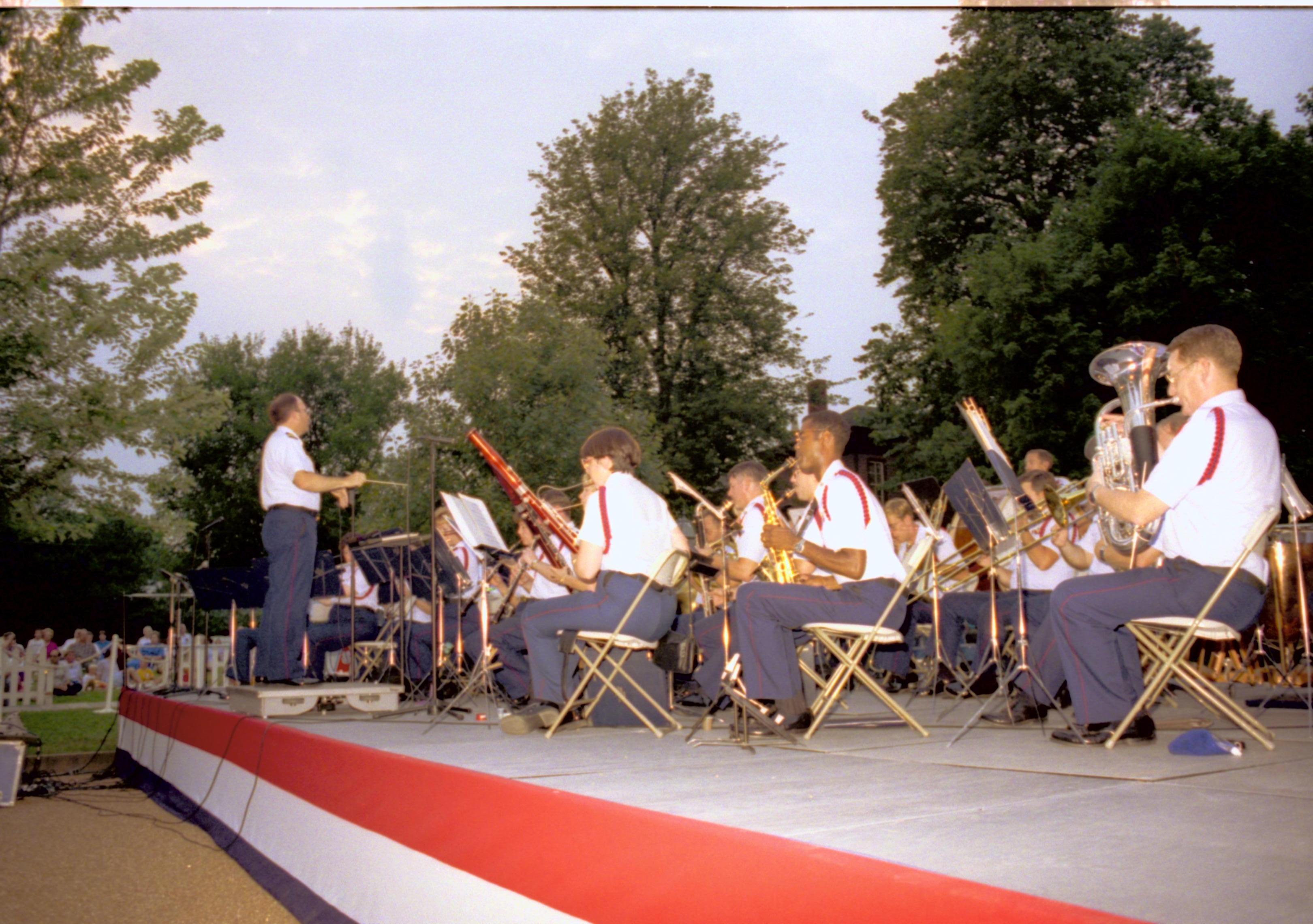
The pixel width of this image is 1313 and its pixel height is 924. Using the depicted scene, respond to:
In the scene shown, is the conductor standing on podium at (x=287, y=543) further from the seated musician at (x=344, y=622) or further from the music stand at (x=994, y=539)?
the music stand at (x=994, y=539)

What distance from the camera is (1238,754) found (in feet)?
11.0

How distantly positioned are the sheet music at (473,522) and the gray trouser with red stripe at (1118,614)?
8.92ft

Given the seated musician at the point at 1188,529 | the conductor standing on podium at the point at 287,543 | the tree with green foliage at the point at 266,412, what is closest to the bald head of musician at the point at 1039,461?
the seated musician at the point at 1188,529

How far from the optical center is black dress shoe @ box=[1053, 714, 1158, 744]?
12.5ft

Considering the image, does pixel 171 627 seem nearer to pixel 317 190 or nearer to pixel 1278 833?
pixel 1278 833

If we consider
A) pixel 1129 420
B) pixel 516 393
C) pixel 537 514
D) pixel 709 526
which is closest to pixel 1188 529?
pixel 1129 420

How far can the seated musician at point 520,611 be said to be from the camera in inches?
229

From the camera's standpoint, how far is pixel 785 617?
4.27 m

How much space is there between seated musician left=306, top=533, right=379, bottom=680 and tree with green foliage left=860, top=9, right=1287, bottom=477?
12.5 meters

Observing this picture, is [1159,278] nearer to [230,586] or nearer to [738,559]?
[738,559]

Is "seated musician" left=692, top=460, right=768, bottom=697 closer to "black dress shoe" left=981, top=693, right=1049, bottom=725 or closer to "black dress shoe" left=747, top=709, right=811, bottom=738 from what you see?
"black dress shoe" left=747, top=709, right=811, bottom=738

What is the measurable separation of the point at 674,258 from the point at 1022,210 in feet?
26.9

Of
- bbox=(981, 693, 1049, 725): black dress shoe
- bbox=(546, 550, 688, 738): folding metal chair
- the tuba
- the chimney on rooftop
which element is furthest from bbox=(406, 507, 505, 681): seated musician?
the chimney on rooftop

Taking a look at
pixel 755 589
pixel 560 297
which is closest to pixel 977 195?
pixel 560 297
